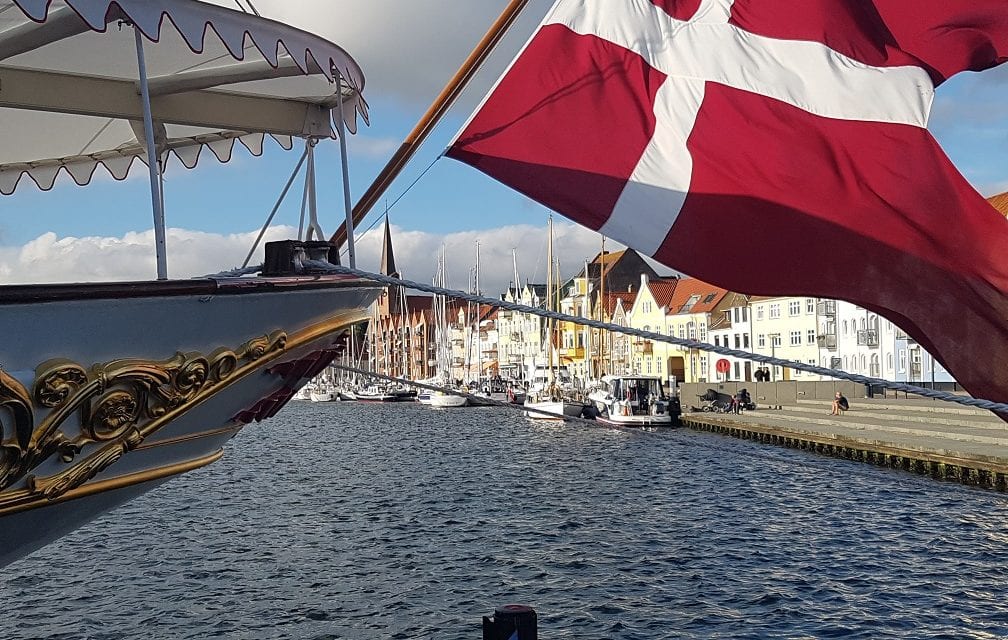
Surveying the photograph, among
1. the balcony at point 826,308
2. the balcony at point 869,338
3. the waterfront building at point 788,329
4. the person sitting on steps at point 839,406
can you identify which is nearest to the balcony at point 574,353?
the waterfront building at point 788,329

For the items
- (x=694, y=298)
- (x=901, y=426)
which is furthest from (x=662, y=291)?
(x=901, y=426)

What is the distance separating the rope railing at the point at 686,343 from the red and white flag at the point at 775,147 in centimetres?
28

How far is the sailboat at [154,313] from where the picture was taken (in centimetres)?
584

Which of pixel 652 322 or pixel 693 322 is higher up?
pixel 652 322

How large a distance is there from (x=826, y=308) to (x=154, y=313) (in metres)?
72.5

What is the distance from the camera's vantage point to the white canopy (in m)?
6.50

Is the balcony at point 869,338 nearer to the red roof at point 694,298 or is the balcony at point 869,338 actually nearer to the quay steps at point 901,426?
the quay steps at point 901,426

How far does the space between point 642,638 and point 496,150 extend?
1171 cm

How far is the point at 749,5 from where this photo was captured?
5695 millimetres

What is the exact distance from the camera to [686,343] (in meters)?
5.39

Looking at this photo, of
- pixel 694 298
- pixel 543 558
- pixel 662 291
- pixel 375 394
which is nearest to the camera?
pixel 543 558

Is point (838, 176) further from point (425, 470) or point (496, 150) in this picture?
point (425, 470)

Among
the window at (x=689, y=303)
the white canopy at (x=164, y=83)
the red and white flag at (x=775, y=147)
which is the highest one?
the window at (x=689, y=303)

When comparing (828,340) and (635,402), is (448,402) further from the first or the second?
(828,340)
